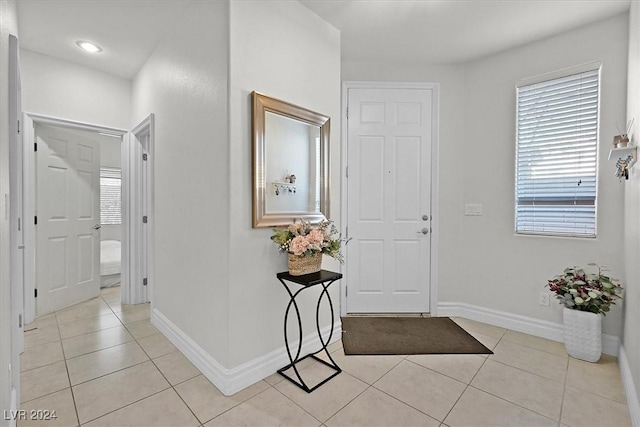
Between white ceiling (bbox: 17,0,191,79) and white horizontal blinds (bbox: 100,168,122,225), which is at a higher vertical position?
white ceiling (bbox: 17,0,191,79)

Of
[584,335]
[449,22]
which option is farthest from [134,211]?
[584,335]

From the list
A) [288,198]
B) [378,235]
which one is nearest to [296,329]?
[288,198]

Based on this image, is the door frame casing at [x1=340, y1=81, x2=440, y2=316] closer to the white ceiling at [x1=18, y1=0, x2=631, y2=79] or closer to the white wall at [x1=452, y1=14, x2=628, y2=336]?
the white wall at [x1=452, y1=14, x2=628, y2=336]

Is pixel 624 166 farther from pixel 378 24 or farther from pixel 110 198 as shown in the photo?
pixel 110 198

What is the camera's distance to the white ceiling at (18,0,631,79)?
2328 mm

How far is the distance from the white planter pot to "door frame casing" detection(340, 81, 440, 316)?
1.13 meters

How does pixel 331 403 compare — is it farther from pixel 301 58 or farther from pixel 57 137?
pixel 57 137

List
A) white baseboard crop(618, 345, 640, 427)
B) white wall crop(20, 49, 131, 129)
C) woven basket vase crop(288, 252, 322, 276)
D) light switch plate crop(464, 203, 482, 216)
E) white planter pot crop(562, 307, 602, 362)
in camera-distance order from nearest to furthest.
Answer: white baseboard crop(618, 345, 640, 427)
woven basket vase crop(288, 252, 322, 276)
white planter pot crop(562, 307, 602, 362)
white wall crop(20, 49, 131, 129)
light switch plate crop(464, 203, 482, 216)

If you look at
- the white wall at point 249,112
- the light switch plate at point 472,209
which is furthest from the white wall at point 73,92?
the light switch plate at point 472,209

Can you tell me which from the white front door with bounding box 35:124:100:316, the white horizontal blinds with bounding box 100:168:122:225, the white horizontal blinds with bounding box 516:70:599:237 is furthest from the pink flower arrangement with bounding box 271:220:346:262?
the white horizontal blinds with bounding box 100:168:122:225

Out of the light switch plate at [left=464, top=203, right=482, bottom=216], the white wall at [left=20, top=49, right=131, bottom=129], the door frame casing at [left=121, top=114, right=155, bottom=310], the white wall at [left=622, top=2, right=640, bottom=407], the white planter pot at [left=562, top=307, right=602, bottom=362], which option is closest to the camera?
the white wall at [left=622, top=2, right=640, bottom=407]

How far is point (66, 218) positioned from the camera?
346 centimetres

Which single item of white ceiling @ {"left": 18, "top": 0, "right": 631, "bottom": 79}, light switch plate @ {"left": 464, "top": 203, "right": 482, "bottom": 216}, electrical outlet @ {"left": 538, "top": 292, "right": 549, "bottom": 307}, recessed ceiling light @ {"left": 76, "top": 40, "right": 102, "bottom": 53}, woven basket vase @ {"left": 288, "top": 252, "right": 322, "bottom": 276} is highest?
white ceiling @ {"left": 18, "top": 0, "right": 631, "bottom": 79}

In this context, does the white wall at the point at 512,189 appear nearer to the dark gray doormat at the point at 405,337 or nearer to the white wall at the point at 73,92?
the dark gray doormat at the point at 405,337
